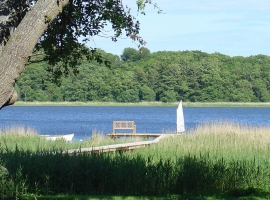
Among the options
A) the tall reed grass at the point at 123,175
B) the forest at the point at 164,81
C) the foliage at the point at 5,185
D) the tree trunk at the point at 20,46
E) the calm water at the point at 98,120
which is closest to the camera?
the tree trunk at the point at 20,46

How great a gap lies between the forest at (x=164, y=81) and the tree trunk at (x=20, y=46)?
59780 millimetres

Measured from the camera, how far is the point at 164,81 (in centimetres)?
7850

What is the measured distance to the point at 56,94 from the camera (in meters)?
73.0

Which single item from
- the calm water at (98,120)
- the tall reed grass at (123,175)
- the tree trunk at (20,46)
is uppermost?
the tree trunk at (20,46)

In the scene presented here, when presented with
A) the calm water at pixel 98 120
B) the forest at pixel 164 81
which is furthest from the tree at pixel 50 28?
the forest at pixel 164 81

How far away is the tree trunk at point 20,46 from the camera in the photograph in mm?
→ 5566

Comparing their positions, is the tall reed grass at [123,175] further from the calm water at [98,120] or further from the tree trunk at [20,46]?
the calm water at [98,120]

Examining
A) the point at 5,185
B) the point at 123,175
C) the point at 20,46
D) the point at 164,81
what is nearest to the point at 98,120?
the point at 164,81

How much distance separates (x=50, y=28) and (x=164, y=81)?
70.0 metres

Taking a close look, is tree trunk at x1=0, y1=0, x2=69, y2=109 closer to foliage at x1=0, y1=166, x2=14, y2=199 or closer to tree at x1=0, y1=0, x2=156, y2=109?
tree at x1=0, y1=0, x2=156, y2=109

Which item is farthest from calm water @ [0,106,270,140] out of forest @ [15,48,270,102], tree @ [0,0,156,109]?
tree @ [0,0,156,109]

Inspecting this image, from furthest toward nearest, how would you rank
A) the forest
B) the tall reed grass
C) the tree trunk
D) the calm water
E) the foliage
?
the forest
the calm water
the tall reed grass
the foliage
the tree trunk

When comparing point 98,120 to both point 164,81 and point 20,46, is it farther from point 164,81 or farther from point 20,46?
point 20,46

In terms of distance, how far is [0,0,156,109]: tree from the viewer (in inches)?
223
